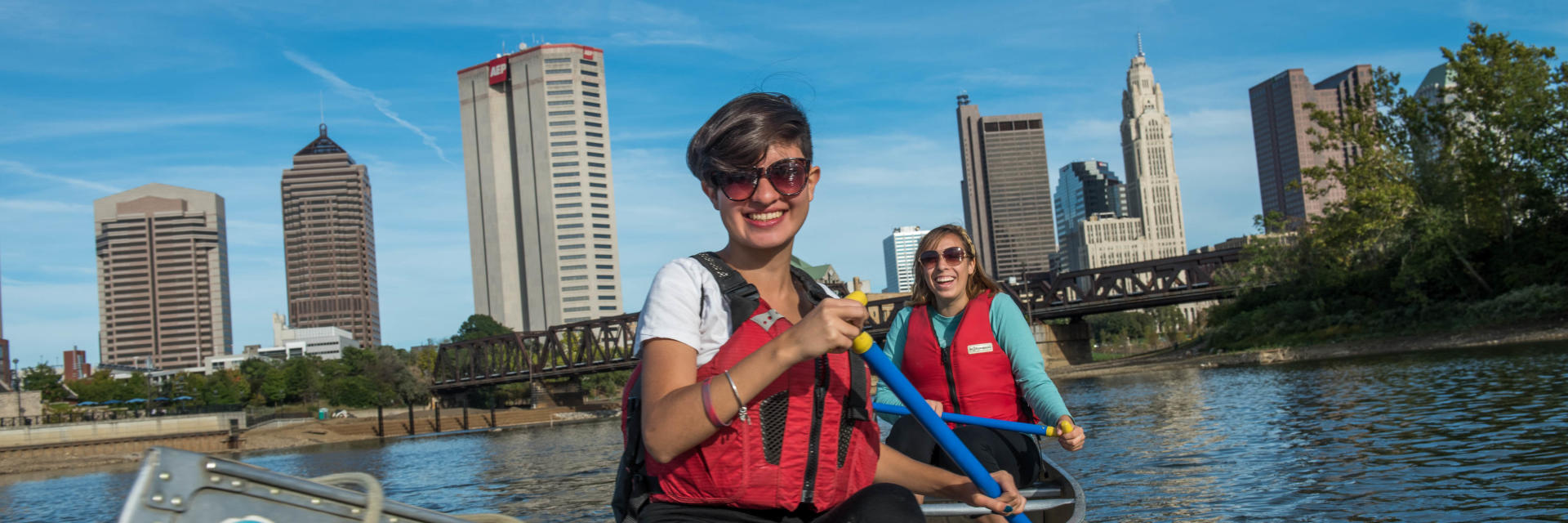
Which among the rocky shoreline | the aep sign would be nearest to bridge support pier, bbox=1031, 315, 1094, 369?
the rocky shoreline

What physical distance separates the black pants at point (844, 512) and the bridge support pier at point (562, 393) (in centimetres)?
8294

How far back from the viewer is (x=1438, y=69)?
13888cm

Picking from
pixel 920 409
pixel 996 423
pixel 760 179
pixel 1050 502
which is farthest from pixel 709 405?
pixel 1050 502

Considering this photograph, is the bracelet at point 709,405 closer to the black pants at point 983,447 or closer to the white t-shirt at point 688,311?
the white t-shirt at point 688,311

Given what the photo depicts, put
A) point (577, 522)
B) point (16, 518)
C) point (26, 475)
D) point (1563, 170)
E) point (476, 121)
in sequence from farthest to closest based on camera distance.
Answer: point (476, 121) < point (26, 475) < point (1563, 170) < point (16, 518) < point (577, 522)

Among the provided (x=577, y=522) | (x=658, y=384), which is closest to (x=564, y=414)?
(x=577, y=522)

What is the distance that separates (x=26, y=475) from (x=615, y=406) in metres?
37.6

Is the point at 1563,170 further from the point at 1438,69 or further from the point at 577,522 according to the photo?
the point at 1438,69

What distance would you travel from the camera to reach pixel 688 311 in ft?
7.48

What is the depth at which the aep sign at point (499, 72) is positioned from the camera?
194500mm

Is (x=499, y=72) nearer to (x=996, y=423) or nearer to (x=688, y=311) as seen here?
(x=996, y=423)

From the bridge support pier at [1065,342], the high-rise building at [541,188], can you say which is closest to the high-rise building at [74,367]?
the high-rise building at [541,188]

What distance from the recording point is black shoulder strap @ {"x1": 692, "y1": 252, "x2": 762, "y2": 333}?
7.80ft

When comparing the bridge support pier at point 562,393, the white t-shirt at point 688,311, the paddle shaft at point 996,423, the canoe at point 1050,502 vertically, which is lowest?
the bridge support pier at point 562,393
